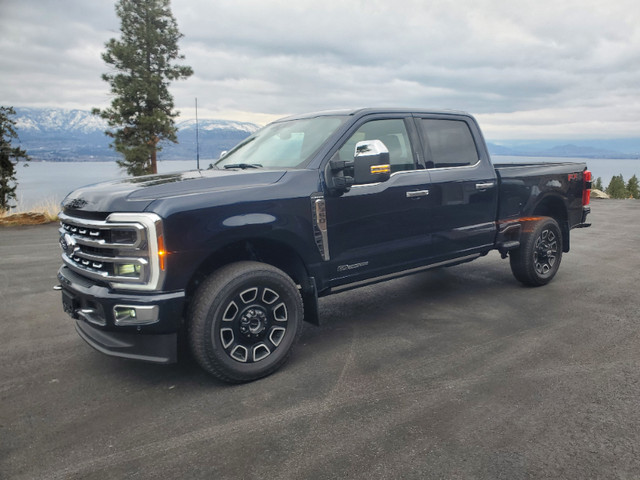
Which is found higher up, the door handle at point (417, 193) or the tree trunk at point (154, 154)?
the tree trunk at point (154, 154)

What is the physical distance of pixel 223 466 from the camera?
2.50 m

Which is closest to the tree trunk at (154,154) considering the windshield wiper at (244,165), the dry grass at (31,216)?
the dry grass at (31,216)

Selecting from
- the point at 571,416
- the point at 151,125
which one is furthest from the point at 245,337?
the point at 151,125

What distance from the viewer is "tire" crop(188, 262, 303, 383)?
329cm

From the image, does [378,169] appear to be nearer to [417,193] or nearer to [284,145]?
[417,193]

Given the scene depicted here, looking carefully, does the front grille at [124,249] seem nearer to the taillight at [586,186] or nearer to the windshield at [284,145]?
the windshield at [284,145]

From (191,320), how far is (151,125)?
26.5 meters

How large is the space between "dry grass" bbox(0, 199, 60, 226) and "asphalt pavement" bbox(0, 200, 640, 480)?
823 cm

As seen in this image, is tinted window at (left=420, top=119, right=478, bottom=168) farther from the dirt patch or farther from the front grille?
the dirt patch

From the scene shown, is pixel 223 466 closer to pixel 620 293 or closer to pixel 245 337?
pixel 245 337

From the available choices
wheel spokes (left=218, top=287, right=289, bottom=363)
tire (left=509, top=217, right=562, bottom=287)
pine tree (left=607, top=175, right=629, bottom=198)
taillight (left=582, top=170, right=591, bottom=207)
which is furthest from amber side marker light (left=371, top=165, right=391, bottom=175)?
pine tree (left=607, top=175, right=629, bottom=198)

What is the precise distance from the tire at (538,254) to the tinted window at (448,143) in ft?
4.07

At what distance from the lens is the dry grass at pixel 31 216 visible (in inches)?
487

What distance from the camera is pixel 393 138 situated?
4637 mm
